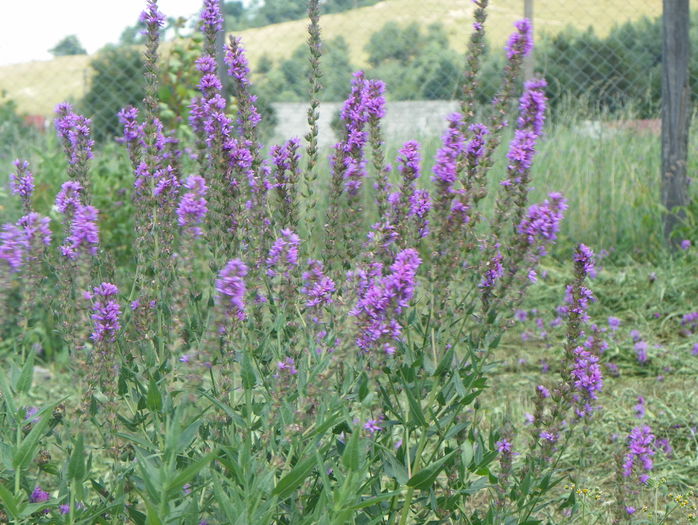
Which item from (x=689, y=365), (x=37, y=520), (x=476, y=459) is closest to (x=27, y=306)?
(x=37, y=520)

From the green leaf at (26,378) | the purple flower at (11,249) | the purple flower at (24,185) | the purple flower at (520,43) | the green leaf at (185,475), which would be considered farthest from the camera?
the purple flower at (24,185)

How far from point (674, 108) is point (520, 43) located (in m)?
4.48

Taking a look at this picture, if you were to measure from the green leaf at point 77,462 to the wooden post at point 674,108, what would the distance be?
526 centimetres

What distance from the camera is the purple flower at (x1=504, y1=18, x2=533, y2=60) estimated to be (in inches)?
83.0

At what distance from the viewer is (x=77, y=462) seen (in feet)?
5.67

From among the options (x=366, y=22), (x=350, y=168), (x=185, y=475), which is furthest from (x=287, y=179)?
(x=366, y=22)

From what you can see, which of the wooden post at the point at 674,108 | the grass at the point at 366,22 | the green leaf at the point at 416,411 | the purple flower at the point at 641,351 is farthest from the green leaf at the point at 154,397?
the grass at the point at 366,22

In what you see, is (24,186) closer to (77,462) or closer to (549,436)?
(77,462)

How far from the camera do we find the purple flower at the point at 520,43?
6.92 feet

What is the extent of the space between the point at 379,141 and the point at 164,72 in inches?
198

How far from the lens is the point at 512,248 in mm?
1983

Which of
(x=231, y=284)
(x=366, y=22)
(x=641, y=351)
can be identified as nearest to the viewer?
(x=231, y=284)

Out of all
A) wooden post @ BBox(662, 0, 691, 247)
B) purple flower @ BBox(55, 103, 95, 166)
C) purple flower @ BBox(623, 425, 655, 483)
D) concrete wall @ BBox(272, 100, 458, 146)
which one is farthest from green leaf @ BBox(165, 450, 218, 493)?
concrete wall @ BBox(272, 100, 458, 146)

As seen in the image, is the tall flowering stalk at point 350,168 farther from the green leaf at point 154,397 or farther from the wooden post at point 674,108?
the wooden post at point 674,108
